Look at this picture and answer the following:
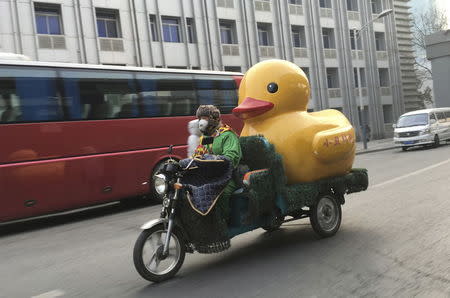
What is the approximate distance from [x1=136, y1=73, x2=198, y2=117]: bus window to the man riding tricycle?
5.30 m

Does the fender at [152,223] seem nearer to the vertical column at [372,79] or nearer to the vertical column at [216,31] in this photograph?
the vertical column at [216,31]

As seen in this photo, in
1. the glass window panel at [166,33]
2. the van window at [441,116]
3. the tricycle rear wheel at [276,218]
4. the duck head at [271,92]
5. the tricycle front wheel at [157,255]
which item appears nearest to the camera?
the tricycle front wheel at [157,255]

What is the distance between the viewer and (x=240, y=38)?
3133 cm

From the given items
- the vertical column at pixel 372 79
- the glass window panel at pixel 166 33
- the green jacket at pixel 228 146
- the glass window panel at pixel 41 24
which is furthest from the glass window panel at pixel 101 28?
the vertical column at pixel 372 79

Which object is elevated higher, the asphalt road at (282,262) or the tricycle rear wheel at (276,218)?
the tricycle rear wheel at (276,218)

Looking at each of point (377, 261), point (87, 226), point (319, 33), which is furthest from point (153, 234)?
point (319, 33)

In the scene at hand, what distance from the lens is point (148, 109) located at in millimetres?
10938

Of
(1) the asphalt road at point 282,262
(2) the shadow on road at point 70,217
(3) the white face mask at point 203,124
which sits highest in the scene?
(3) the white face mask at point 203,124

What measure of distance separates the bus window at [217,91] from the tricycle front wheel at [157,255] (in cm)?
772

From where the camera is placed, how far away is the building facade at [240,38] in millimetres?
23062

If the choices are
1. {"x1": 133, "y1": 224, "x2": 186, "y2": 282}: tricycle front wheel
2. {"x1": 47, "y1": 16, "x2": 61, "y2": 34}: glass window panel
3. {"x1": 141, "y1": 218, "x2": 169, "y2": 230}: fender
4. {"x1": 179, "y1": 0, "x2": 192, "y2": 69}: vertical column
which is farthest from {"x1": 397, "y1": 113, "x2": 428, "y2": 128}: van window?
{"x1": 141, "y1": 218, "x2": 169, "y2": 230}: fender

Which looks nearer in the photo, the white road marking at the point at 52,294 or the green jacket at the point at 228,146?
the white road marking at the point at 52,294

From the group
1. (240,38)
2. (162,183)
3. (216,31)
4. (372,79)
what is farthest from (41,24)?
(372,79)

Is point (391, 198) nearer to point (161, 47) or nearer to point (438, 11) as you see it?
point (161, 47)
